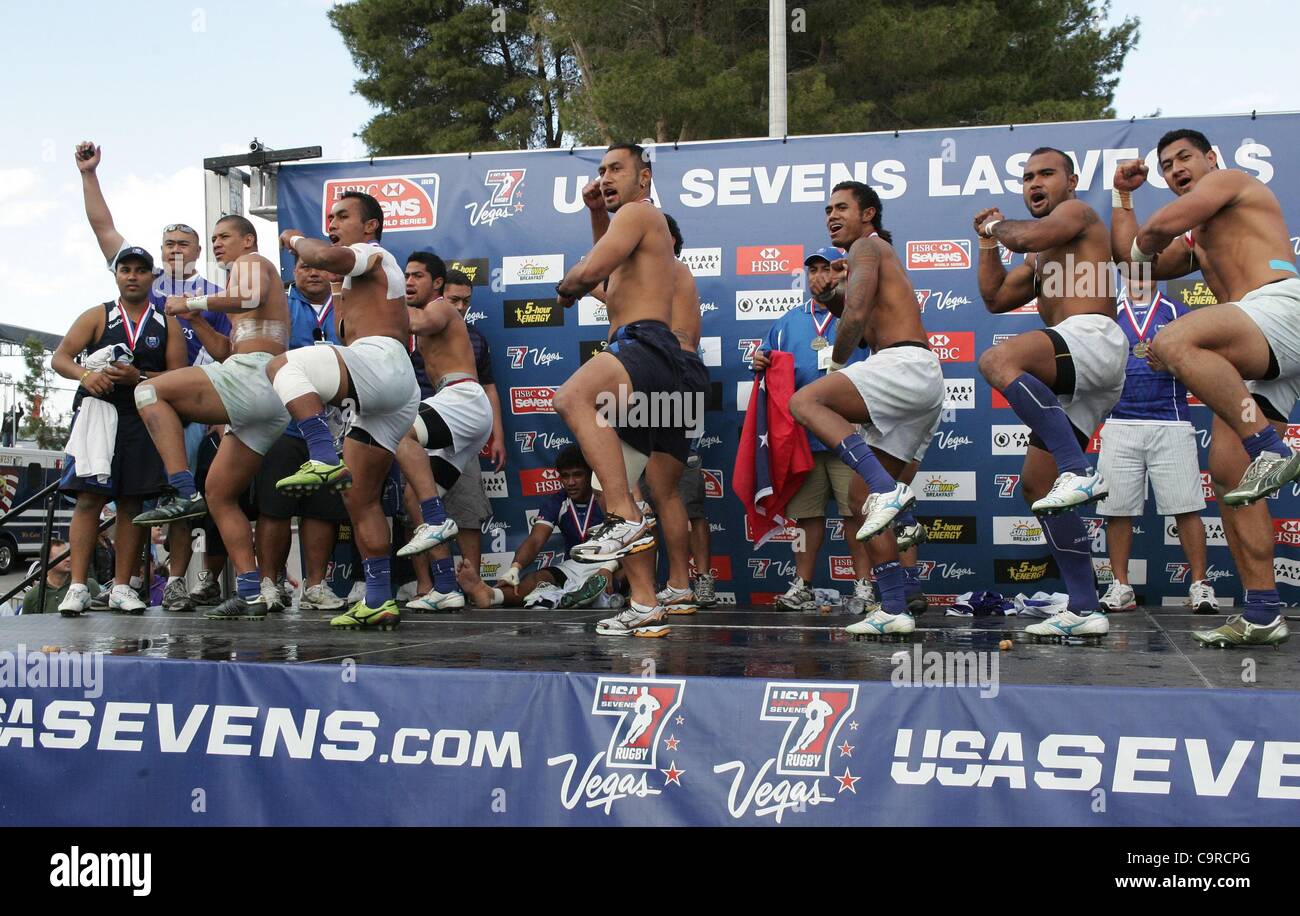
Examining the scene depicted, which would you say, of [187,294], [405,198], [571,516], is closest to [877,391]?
[571,516]

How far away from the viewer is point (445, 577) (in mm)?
6070

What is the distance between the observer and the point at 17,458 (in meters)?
22.0

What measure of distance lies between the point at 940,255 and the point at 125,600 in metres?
4.89

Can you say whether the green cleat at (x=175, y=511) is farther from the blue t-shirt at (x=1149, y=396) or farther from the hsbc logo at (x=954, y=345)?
the blue t-shirt at (x=1149, y=396)

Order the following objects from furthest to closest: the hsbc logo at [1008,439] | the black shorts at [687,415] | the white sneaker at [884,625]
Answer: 1. the hsbc logo at [1008,439]
2. the black shorts at [687,415]
3. the white sneaker at [884,625]

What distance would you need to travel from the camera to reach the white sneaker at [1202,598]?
18.2ft

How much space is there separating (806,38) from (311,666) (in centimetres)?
1312

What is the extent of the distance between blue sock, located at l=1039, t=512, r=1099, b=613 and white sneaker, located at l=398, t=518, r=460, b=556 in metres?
2.62

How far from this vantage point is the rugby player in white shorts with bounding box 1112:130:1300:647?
389cm

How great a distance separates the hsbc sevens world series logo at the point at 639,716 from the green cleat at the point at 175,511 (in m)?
2.77

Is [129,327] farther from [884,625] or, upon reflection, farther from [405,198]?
[884,625]

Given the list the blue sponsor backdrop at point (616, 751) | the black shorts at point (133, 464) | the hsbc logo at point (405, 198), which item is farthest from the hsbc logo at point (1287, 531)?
the black shorts at point (133, 464)

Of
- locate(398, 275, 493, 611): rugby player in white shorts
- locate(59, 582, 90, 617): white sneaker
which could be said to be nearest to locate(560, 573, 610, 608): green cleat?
locate(398, 275, 493, 611): rugby player in white shorts

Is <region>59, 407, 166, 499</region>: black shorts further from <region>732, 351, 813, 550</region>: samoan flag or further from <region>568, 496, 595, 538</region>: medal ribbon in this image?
<region>732, 351, 813, 550</region>: samoan flag
